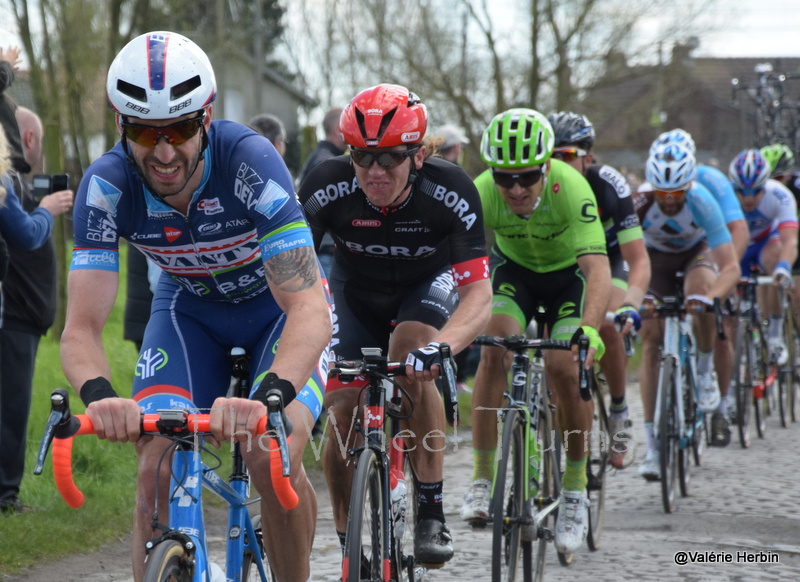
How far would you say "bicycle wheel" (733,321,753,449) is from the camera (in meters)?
8.98

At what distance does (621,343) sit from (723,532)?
151 cm

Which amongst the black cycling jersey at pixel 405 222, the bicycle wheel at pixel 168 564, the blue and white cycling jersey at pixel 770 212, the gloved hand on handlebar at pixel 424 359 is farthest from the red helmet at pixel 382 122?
the blue and white cycling jersey at pixel 770 212

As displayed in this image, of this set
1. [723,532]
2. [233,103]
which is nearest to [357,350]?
[723,532]

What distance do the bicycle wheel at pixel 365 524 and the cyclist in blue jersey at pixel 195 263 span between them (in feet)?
0.70

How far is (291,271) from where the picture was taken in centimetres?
328

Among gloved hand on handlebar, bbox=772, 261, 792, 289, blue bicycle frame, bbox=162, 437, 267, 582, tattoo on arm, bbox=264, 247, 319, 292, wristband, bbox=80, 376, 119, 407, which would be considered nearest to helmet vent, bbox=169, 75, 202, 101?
tattoo on arm, bbox=264, 247, 319, 292

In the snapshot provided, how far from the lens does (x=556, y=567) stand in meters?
5.56

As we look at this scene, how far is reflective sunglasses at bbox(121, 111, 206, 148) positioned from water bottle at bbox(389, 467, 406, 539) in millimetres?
1781

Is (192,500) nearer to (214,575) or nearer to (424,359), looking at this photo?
(214,575)

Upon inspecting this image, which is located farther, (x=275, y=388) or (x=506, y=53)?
(x=506, y=53)

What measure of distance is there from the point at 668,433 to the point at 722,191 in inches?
104

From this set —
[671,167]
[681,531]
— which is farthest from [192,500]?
[671,167]

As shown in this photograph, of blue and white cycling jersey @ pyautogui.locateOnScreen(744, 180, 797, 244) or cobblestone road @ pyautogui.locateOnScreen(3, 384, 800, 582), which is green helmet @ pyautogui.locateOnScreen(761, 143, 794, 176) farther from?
cobblestone road @ pyautogui.locateOnScreen(3, 384, 800, 582)

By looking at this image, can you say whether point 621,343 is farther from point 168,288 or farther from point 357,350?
point 168,288
